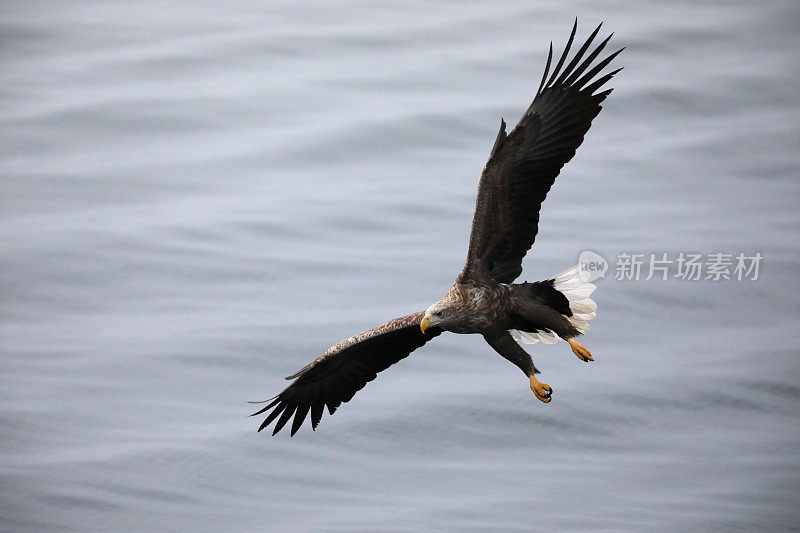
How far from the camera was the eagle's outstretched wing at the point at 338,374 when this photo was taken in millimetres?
12010

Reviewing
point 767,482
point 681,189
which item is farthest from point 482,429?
point 681,189

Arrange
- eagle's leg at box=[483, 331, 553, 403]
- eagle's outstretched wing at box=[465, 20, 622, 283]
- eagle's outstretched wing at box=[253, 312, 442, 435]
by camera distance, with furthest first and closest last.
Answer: eagle's outstretched wing at box=[253, 312, 442, 435] < eagle's leg at box=[483, 331, 553, 403] < eagle's outstretched wing at box=[465, 20, 622, 283]

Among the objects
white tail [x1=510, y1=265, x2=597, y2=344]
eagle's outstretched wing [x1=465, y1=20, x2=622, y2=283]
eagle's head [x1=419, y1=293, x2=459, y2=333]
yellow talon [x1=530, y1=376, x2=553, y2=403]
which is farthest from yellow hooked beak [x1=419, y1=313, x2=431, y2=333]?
white tail [x1=510, y1=265, x2=597, y2=344]

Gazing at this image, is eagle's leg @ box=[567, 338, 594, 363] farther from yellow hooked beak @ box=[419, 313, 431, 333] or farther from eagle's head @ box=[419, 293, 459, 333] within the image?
yellow hooked beak @ box=[419, 313, 431, 333]

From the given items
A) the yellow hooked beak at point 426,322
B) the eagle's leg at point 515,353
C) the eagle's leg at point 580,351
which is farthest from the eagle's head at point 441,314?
the eagle's leg at point 580,351

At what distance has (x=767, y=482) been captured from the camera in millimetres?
37281

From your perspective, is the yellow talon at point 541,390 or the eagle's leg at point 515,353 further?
the eagle's leg at point 515,353

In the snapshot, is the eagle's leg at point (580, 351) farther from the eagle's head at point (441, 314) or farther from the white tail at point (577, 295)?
the eagle's head at point (441, 314)

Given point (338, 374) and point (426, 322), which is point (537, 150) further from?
point (338, 374)

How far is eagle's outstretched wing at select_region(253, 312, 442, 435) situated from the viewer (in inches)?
473

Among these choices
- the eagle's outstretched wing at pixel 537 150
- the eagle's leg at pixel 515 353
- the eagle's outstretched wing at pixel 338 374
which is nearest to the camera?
the eagle's outstretched wing at pixel 537 150

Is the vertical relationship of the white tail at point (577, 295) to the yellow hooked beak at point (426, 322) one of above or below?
above

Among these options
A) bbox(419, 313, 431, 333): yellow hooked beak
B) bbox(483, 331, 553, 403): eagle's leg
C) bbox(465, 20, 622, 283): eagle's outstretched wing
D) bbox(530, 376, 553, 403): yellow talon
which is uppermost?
bbox(465, 20, 622, 283): eagle's outstretched wing

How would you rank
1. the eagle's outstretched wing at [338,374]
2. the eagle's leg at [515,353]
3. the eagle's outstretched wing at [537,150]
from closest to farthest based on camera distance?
the eagle's outstretched wing at [537,150] → the eagle's leg at [515,353] → the eagle's outstretched wing at [338,374]
